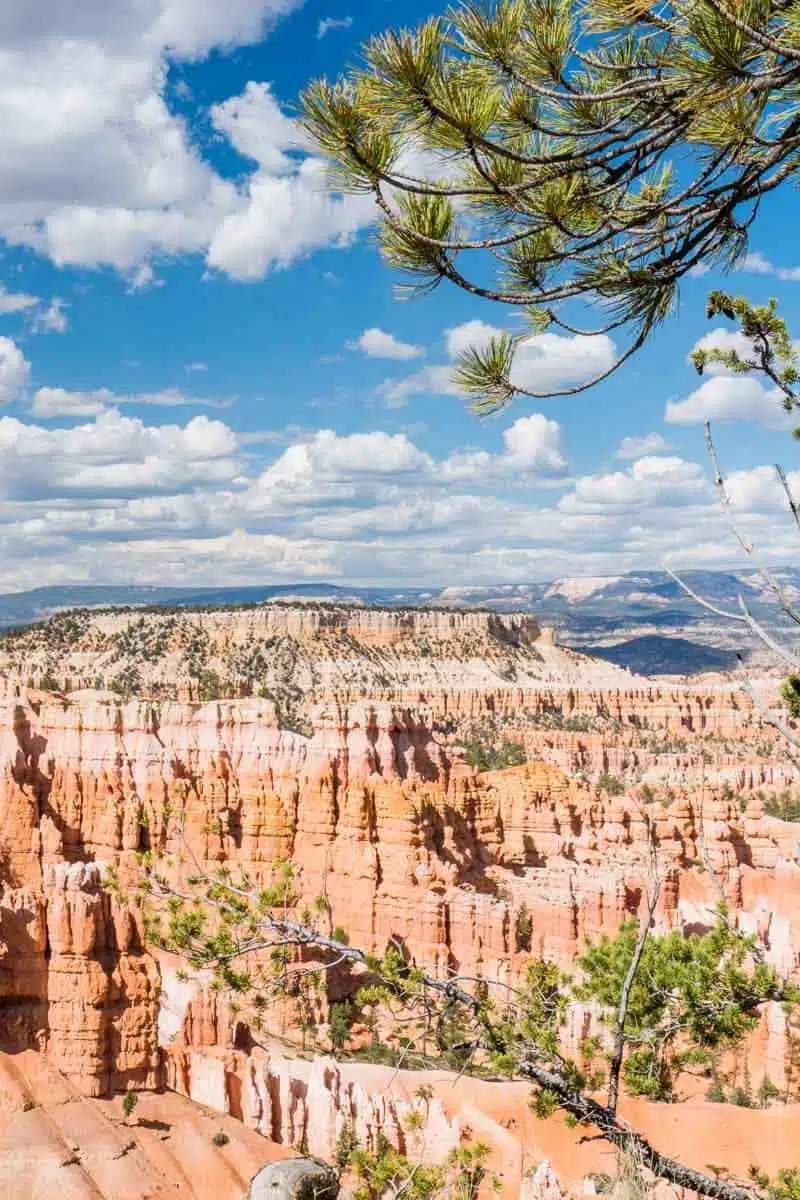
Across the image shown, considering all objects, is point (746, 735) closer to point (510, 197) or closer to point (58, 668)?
point (58, 668)

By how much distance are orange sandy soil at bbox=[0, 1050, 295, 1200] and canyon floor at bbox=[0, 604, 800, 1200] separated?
6 centimetres

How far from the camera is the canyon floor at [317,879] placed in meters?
23.1

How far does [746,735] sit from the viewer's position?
100312mm

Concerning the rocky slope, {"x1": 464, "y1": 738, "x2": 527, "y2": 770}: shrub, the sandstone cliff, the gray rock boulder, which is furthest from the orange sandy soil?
the rocky slope

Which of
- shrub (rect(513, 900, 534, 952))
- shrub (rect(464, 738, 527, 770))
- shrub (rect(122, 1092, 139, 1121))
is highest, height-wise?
shrub (rect(464, 738, 527, 770))

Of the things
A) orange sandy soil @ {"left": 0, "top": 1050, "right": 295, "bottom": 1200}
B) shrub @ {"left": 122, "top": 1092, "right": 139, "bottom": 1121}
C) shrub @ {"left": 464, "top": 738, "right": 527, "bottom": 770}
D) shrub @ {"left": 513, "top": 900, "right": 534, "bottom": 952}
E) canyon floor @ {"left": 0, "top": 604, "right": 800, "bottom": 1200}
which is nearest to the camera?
orange sandy soil @ {"left": 0, "top": 1050, "right": 295, "bottom": 1200}

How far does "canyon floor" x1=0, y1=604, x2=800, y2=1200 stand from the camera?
23.1 metres

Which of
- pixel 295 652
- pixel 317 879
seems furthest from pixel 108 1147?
pixel 295 652

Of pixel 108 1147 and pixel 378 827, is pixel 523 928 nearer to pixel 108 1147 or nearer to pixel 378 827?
pixel 378 827

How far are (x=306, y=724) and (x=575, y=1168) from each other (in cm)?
5007

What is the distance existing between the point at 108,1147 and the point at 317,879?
814 inches

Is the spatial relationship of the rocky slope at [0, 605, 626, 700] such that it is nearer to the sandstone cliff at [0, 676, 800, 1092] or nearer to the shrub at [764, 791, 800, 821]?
the sandstone cliff at [0, 676, 800, 1092]

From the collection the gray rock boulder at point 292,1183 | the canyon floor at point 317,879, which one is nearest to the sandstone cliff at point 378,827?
Answer: the canyon floor at point 317,879

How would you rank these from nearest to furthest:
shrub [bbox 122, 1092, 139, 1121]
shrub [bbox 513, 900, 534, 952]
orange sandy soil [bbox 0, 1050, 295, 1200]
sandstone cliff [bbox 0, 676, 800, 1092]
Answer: orange sandy soil [bbox 0, 1050, 295, 1200]
shrub [bbox 122, 1092, 139, 1121]
shrub [bbox 513, 900, 534, 952]
sandstone cliff [bbox 0, 676, 800, 1092]
